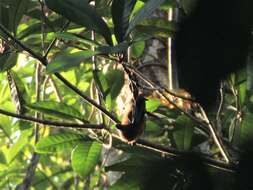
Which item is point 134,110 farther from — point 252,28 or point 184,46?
point 252,28

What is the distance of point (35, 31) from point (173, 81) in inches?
16.3

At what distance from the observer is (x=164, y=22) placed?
62.1 inches

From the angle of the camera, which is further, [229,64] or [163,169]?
[163,169]

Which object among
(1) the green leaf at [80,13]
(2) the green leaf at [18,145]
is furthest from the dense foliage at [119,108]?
(2) the green leaf at [18,145]

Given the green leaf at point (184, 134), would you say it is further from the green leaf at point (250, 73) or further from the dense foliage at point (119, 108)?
the green leaf at point (250, 73)

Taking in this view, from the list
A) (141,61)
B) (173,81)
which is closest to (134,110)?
(173,81)

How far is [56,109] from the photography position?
4.77 feet

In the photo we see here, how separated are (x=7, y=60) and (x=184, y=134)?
459 millimetres

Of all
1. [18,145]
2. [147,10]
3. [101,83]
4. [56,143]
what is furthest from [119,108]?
[18,145]

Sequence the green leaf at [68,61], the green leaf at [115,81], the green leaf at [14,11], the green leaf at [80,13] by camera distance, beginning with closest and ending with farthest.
A: the green leaf at [68,61] → the green leaf at [80,13] → the green leaf at [14,11] → the green leaf at [115,81]

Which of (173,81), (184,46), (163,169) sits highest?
(184,46)

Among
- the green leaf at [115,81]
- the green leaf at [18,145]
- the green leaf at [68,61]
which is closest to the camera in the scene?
the green leaf at [68,61]

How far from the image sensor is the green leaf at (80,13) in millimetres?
1104

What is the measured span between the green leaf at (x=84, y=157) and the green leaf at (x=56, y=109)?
70 mm
